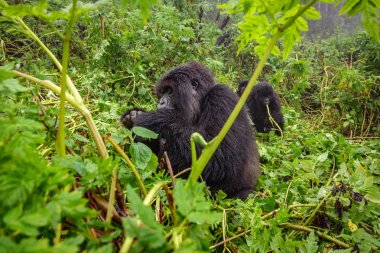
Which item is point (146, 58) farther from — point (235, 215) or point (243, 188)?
point (235, 215)

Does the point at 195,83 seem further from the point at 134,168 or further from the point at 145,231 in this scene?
the point at 145,231

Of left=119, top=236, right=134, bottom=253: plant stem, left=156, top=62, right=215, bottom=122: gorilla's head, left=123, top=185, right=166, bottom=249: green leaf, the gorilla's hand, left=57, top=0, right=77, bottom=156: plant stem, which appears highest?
left=57, top=0, right=77, bottom=156: plant stem

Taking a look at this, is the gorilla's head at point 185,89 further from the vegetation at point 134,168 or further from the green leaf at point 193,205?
the green leaf at point 193,205

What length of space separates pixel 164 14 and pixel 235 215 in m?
3.18

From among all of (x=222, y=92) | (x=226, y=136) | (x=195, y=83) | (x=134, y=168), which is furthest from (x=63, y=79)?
(x=195, y=83)

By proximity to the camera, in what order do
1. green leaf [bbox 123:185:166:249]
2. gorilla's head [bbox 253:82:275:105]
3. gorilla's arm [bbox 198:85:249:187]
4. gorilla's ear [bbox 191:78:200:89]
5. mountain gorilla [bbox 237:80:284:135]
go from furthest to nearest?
gorilla's head [bbox 253:82:275:105] → mountain gorilla [bbox 237:80:284:135] → gorilla's ear [bbox 191:78:200:89] → gorilla's arm [bbox 198:85:249:187] → green leaf [bbox 123:185:166:249]

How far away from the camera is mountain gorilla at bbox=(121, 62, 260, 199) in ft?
7.60

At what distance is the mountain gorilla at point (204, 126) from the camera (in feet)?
7.60

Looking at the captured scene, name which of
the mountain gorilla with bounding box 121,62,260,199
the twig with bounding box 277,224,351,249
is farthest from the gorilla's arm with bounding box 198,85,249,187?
the twig with bounding box 277,224,351,249

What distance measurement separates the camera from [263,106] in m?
5.06

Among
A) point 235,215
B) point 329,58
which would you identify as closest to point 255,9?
point 235,215

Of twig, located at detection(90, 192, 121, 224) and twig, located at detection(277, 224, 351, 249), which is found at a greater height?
twig, located at detection(90, 192, 121, 224)

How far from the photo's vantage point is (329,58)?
26.0ft

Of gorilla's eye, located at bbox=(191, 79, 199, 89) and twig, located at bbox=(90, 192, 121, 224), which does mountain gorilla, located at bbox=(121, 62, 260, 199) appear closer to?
gorilla's eye, located at bbox=(191, 79, 199, 89)
